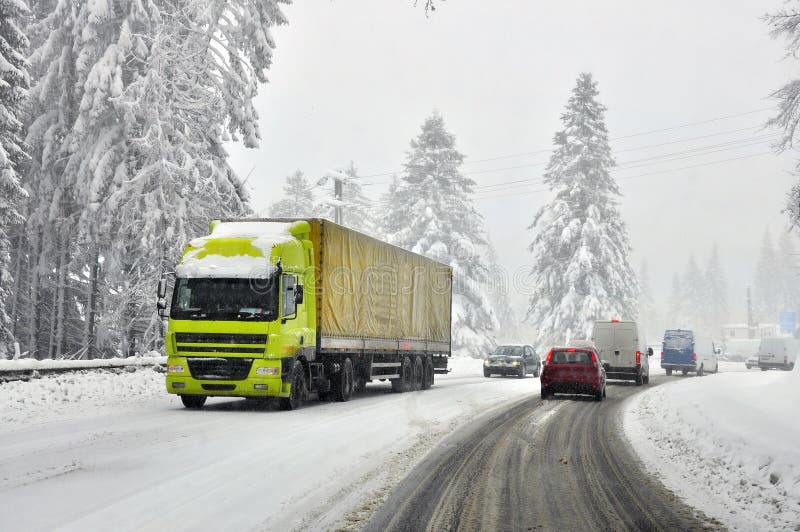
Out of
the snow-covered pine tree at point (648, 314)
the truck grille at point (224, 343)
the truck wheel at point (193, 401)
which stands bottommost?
the truck wheel at point (193, 401)

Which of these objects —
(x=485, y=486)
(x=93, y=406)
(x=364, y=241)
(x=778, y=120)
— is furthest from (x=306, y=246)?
(x=778, y=120)

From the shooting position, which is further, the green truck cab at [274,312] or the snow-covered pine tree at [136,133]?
the snow-covered pine tree at [136,133]

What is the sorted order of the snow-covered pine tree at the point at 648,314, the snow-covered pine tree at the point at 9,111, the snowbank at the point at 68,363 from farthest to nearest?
the snow-covered pine tree at the point at 648,314, the snow-covered pine tree at the point at 9,111, the snowbank at the point at 68,363

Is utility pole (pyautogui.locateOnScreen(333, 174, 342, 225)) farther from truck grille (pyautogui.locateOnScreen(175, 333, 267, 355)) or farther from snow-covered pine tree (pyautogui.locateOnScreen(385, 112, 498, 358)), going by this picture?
truck grille (pyautogui.locateOnScreen(175, 333, 267, 355))

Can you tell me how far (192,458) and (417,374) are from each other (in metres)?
15.0

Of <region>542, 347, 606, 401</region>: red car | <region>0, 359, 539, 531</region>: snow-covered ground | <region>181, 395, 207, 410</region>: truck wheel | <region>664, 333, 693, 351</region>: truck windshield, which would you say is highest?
<region>664, 333, 693, 351</region>: truck windshield

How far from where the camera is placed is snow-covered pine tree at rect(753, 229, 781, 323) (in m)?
127

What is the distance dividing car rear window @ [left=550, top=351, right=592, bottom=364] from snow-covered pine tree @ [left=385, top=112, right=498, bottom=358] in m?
25.8

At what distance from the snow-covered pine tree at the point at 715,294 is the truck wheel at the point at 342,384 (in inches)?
4597

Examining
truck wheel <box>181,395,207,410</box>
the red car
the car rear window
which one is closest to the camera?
truck wheel <box>181,395,207,410</box>

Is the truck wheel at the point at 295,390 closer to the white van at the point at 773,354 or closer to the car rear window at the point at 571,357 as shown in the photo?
the car rear window at the point at 571,357

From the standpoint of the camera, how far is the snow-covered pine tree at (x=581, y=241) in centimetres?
4794

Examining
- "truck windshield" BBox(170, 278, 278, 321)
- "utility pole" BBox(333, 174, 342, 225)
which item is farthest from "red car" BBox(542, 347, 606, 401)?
"utility pole" BBox(333, 174, 342, 225)

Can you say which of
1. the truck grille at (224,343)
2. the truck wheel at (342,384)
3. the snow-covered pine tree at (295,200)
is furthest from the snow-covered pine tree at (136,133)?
the snow-covered pine tree at (295,200)
